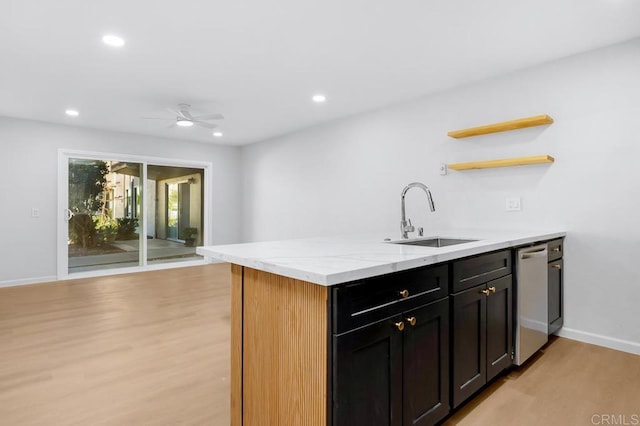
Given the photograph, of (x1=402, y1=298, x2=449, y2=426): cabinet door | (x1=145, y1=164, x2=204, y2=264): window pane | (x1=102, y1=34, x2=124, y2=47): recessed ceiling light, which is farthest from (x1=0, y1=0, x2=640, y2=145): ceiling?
(x1=145, y1=164, x2=204, y2=264): window pane

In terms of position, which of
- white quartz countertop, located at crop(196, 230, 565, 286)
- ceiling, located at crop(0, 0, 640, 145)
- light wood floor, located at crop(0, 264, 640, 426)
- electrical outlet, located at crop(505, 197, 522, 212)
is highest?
ceiling, located at crop(0, 0, 640, 145)

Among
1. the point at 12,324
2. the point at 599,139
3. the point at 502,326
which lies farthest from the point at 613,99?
the point at 12,324

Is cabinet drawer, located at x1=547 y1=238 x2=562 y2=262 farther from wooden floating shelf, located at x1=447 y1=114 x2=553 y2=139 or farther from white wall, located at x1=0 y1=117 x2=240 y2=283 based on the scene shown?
white wall, located at x1=0 y1=117 x2=240 y2=283

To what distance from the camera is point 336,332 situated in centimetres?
119

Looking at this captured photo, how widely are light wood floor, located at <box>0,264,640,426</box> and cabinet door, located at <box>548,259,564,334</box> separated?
16 centimetres

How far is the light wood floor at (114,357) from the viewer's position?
1.88m

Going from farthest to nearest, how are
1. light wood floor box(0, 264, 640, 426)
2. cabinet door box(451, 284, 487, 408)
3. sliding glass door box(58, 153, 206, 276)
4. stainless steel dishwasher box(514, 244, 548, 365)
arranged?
sliding glass door box(58, 153, 206, 276)
stainless steel dishwasher box(514, 244, 548, 365)
light wood floor box(0, 264, 640, 426)
cabinet door box(451, 284, 487, 408)

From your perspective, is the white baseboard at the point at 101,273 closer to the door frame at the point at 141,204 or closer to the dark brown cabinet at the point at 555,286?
the door frame at the point at 141,204

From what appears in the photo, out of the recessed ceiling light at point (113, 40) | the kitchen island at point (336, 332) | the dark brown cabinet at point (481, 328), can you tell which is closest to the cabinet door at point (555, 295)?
→ the dark brown cabinet at point (481, 328)

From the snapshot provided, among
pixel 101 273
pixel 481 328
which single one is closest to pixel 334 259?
pixel 481 328

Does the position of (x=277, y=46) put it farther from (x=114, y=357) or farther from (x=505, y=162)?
(x=114, y=357)

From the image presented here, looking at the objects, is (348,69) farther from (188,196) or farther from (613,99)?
(188,196)

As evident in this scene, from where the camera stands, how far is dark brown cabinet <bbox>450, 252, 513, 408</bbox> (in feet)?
5.74

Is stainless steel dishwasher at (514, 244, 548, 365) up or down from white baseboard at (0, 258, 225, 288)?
up
